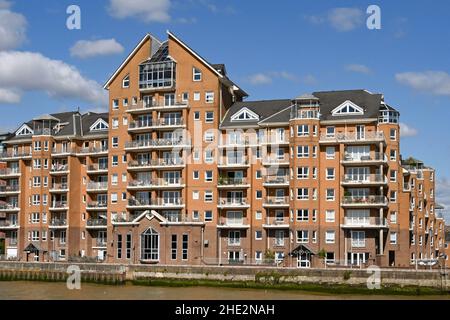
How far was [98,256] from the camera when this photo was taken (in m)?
80.9

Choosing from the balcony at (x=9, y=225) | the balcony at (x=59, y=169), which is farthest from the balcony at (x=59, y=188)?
the balcony at (x=9, y=225)

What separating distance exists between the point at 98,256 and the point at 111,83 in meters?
19.6

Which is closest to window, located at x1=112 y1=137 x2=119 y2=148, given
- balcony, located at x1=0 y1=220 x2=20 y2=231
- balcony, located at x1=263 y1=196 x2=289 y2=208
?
balcony, located at x1=0 y1=220 x2=20 y2=231

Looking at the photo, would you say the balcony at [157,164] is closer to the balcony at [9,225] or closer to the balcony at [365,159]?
the balcony at [365,159]

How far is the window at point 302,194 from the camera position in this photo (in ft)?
232

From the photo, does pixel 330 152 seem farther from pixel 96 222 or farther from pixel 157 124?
pixel 96 222

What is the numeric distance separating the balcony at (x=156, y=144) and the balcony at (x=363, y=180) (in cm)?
1707

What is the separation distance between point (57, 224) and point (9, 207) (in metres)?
8.04

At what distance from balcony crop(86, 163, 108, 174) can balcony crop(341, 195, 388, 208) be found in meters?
28.2

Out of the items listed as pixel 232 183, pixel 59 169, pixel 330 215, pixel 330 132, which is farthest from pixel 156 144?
pixel 330 215

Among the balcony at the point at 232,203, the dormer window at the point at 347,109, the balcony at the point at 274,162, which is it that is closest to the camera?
the dormer window at the point at 347,109

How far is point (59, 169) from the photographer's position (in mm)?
83562

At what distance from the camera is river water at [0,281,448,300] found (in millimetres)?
54375

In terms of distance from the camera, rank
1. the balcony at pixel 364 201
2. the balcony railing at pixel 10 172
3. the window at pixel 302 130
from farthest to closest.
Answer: the balcony railing at pixel 10 172 < the window at pixel 302 130 < the balcony at pixel 364 201
